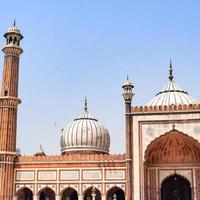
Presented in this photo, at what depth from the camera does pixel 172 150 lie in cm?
1812

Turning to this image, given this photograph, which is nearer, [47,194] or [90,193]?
[90,193]

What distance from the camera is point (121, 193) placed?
1897 centimetres

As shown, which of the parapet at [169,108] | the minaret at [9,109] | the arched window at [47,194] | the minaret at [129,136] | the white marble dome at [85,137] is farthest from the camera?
the white marble dome at [85,137]

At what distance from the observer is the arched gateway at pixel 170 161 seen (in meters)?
17.4

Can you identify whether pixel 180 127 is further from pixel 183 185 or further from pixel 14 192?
pixel 14 192

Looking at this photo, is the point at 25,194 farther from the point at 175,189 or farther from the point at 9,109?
the point at 175,189

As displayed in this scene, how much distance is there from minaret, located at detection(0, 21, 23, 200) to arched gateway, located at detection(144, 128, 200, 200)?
225 inches

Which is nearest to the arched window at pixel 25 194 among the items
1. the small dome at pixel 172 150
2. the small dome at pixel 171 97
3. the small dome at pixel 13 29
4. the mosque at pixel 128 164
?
the mosque at pixel 128 164

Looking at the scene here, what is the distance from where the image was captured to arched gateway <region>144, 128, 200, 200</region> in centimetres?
1744

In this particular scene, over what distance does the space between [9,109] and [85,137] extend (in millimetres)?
4244

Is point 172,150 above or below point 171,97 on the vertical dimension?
below

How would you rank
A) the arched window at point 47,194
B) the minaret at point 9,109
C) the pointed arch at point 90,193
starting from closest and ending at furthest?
the pointed arch at point 90,193
the minaret at point 9,109
the arched window at point 47,194

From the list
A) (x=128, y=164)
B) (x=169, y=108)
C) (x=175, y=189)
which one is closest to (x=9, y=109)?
(x=128, y=164)

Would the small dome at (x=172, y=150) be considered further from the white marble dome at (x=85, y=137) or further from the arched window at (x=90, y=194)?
the white marble dome at (x=85, y=137)
